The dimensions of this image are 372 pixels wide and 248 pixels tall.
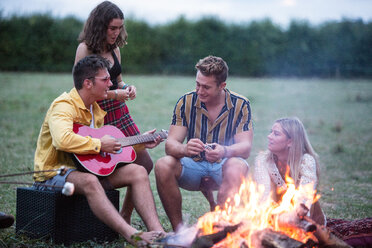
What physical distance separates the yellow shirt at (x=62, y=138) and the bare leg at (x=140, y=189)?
29cm

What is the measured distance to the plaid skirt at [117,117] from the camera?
4.27 m

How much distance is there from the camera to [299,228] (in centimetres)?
313

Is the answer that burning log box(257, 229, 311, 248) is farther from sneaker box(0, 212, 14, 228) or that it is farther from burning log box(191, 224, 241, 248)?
sneaker box(0, 212, 14, 228)

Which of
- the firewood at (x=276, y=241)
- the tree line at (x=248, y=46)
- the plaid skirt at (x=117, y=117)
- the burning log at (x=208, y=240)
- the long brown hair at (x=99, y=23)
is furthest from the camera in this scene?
the tree line at (x=248, y=46)

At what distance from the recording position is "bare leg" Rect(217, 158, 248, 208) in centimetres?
376

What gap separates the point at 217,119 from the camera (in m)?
4.12

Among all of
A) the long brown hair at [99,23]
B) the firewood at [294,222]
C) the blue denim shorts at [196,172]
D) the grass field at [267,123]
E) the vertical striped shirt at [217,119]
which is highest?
the long brown hair at [99,23]

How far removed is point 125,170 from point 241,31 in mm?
22395

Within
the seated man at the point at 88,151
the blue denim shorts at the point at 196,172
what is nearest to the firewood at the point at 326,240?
the blue denim shorts at the point at 196,172

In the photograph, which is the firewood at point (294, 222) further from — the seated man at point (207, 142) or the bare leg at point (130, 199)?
the bare leg at point (130, 199)

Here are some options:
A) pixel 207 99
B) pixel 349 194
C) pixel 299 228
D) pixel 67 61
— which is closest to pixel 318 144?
pixel 349 194

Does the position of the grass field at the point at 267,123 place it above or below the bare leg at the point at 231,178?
below

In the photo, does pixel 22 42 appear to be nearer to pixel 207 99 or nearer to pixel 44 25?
pixel 44 25

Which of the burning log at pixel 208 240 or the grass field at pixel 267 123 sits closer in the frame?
the burning log at pixel 208 240
